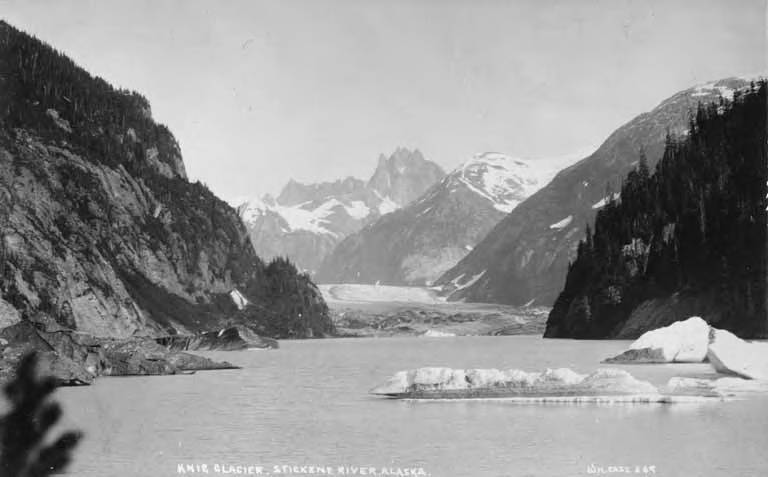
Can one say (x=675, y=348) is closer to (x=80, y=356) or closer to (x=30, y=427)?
(x=80, y=356)

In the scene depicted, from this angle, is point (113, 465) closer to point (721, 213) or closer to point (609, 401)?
point (609, 401)

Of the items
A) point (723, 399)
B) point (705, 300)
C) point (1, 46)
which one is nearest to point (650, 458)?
point (723, 399)
